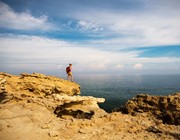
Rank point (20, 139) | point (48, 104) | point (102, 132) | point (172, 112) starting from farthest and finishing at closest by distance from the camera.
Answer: point (48, 104) → point (172, 112) → point (102, 132) → point (20, 139)

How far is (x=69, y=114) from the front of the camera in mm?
22344

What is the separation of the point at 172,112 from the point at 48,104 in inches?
546

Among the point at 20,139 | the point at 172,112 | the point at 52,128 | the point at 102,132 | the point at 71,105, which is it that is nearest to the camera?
the point at 20,139

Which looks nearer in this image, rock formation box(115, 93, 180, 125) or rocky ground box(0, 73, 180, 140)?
rocky ground box(0, 73, 180, 140)

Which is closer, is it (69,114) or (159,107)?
(159,107)

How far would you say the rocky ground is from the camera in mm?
13648

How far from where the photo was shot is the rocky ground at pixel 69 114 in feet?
44.8

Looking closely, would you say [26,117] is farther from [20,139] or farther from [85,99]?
[85,99]

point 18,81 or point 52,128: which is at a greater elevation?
point 18,81

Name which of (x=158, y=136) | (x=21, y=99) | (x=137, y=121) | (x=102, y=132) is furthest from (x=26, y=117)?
(x=158, y=136)

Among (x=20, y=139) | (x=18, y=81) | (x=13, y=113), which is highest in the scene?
(x=18, y=81)

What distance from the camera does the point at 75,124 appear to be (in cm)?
1580

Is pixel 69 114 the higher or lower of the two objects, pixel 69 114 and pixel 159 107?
the lower

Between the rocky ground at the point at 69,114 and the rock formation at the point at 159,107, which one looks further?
the rock formation at the point at 159,107
